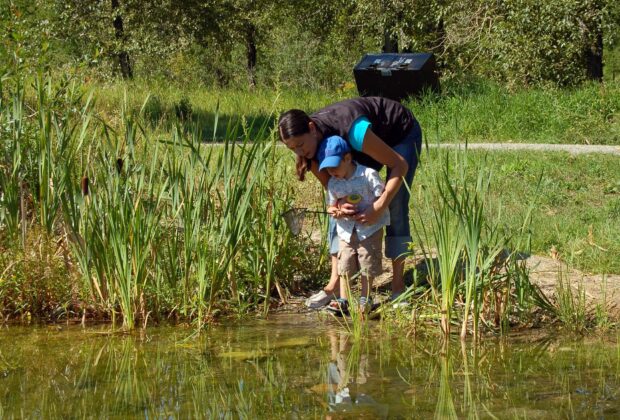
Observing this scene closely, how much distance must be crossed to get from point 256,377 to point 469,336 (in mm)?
1305

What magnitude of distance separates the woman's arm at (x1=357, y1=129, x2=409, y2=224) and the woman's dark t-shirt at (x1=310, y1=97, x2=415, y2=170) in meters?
0.14

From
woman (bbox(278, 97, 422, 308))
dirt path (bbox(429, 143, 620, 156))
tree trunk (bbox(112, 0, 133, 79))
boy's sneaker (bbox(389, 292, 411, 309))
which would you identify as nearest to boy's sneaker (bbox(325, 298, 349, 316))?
woman (bbox(278, 97, 422, 308))

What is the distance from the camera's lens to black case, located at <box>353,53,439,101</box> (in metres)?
15.4

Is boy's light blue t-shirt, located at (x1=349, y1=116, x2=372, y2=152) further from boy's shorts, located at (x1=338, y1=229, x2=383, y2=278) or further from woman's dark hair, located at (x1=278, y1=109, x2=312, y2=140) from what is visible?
boy's shorts, located at (x1=338, y1=229, x2=383, y2=278)

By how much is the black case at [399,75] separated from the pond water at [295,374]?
1012 centimetres

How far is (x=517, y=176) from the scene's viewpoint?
938 cm

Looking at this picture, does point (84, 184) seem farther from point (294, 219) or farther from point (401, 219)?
point (401, 219)

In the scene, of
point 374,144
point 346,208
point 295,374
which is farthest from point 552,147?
point 295,374

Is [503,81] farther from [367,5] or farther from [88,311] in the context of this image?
[88,311]

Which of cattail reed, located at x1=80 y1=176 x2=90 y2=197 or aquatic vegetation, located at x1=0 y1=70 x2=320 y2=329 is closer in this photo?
cattail reed, located at x1=80 y1=176 x2=90 y2=197

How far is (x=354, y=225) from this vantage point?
5578 mm

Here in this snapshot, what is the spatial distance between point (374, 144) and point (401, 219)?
66cm

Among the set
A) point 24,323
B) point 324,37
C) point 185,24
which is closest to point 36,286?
point 24,323

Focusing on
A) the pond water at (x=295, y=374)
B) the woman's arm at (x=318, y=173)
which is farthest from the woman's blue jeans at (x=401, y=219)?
the pond water at (x=295, y=374)
